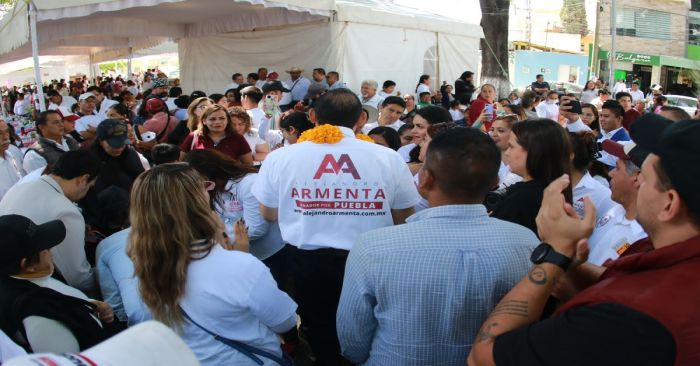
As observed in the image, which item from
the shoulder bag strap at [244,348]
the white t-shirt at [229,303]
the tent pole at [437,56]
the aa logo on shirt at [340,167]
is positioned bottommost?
the shoulder bag strap at [244,348]

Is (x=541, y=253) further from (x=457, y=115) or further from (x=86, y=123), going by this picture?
(x=457, y=115)

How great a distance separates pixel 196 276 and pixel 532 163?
1.69m

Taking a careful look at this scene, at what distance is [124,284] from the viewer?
275 cm

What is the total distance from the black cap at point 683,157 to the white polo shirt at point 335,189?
5.42 ft

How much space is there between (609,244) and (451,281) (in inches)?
47.9

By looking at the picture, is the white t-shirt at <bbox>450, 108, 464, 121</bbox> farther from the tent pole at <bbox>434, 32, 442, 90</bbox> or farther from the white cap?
the white cap

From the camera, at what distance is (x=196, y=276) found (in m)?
1.96

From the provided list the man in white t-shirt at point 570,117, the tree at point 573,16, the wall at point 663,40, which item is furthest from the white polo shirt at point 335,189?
the tree at point 573,16

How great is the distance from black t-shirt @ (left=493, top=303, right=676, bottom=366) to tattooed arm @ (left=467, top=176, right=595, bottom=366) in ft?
0.38

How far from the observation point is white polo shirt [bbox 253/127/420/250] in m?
2.75

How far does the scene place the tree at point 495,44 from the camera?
50.7ft

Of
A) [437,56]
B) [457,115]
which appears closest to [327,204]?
[457,115]

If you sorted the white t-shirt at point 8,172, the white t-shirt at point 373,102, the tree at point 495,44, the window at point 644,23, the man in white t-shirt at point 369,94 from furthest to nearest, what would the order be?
the window at point 644,23
the tree at point 495,44
the man in white t-shirt at point 369,94
the white t-shirt at point 373,102
the white t-shirt at point 8,172

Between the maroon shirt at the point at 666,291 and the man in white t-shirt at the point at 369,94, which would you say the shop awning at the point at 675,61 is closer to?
the man in white t-shirt at the point at 369,94
